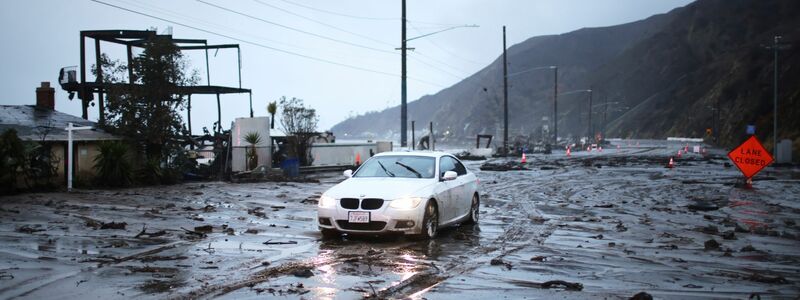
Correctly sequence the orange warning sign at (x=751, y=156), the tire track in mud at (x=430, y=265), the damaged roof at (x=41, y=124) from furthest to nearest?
the orange warning sign at (x=751, y=156), the damaged roof at (x=41, y=124), the tire track in mud at (x=430, y=265)

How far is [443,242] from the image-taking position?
10.8 m

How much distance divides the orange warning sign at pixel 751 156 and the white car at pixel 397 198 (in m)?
13.6

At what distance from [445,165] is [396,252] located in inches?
122

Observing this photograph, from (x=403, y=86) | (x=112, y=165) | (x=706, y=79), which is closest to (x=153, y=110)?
(x=112, y=165)

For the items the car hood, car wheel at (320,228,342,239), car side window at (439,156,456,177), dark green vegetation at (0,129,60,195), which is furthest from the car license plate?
dark green vegetation at (0,129,60,195)

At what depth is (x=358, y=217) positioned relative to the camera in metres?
10.4

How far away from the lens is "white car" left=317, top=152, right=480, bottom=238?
1039 centimetres

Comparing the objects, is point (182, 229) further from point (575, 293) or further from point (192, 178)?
point (192, 178)

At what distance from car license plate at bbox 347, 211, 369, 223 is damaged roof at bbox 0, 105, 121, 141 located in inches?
559

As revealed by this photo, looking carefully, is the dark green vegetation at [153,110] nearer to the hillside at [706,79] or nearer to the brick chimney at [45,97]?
the brick chimney at [45,97]

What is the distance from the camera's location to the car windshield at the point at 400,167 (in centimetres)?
1172

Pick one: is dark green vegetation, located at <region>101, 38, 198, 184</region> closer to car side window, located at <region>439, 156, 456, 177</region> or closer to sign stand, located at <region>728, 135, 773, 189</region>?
car side window, located at <region>439, 156, 456, 177</region>

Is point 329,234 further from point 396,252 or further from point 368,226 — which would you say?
point 396,252

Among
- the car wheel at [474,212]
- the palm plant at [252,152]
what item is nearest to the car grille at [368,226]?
the car wheel at [474,212]
